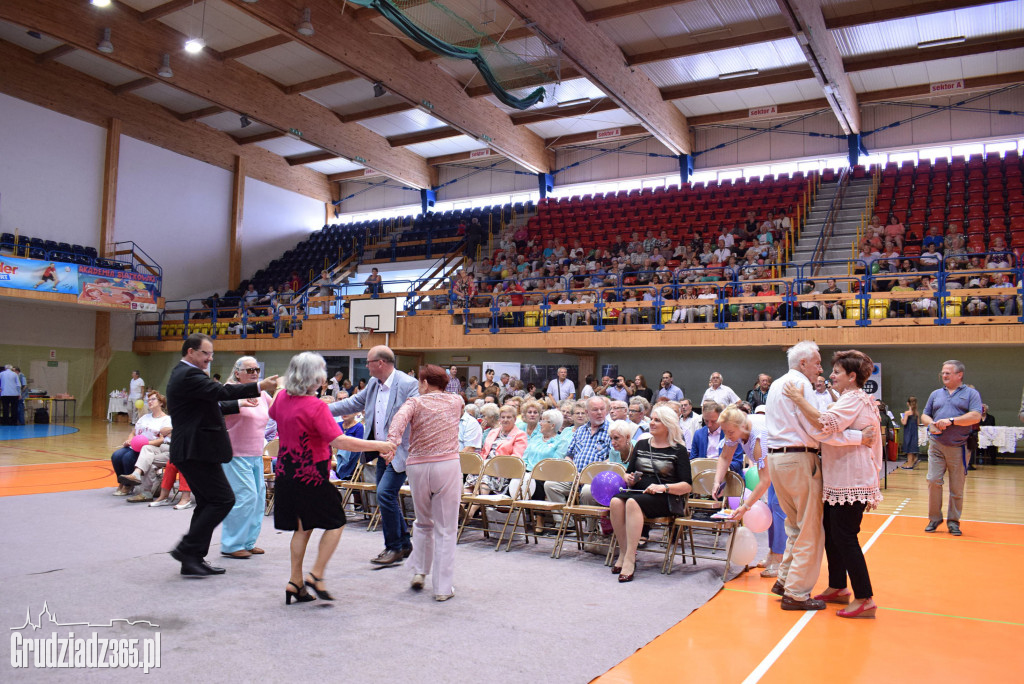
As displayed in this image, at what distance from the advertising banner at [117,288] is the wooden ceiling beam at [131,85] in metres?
4.91

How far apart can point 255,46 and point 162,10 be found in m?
1.90

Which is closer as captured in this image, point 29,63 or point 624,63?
point 624,63

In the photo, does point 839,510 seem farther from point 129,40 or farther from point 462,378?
point 129,40

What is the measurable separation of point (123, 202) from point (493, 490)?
1758 centimetres

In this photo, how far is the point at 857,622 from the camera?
4.09 m

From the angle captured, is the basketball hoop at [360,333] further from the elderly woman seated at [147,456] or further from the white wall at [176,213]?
the white wall at [176,213]

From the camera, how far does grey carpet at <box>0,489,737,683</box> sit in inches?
127

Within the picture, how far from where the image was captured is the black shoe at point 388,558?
515 centimetres

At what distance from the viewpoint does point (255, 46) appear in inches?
614

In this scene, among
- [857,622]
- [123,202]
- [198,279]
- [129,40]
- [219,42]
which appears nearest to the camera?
[857,622]

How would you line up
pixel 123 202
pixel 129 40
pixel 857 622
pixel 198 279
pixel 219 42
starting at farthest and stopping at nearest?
pixel 198 279 < pixel 123 202 < pixel 219 42 < pixel 129 40 < pixel 857 622

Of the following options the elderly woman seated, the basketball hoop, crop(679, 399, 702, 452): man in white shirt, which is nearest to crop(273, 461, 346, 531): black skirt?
the elderly woman seated

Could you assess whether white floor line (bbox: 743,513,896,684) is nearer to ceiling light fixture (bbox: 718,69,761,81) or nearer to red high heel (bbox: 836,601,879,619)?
red high heel (bbox: 836,601,879,619)

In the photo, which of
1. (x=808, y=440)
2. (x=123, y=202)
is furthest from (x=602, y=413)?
(x=123, y=202)
